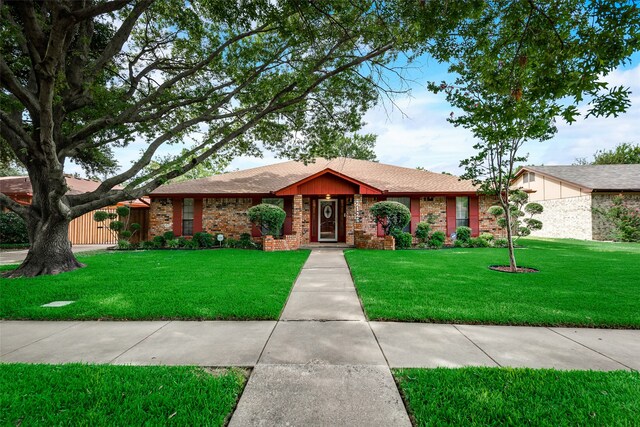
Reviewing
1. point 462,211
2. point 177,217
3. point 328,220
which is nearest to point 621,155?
point 462,211

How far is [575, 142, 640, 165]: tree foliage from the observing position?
3106 centimetres

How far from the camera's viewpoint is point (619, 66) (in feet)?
11.2

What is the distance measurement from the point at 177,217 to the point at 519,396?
600 inches

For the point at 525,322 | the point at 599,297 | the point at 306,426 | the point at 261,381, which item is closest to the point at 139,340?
the point at 261,381

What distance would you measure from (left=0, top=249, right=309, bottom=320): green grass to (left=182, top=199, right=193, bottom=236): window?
6.50m

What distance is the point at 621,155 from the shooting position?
32219 mm

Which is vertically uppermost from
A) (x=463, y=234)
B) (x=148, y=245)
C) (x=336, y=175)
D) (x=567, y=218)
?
(x=336, y=175)

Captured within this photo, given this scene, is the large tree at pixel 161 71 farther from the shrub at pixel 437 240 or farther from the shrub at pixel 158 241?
the shrub at pixel 437 240

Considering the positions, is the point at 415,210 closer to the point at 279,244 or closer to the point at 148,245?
the point at 279,244

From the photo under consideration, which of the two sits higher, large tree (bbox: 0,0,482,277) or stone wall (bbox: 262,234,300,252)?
large tree (bbox: 0,0,482,277)

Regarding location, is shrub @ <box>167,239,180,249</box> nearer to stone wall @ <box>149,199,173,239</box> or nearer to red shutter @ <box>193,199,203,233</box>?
red shutter @ <box>193,199,203,233</box>

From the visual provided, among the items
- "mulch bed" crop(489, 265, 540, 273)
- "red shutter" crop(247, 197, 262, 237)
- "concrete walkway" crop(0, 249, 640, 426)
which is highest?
"red shutter" crop(247, 197, 262, 237)

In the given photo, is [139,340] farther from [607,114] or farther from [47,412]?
[607,114]

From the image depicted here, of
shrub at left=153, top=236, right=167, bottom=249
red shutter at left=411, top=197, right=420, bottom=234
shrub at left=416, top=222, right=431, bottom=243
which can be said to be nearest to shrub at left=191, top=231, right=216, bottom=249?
shrub at left=153, top=236, right=167, bottom=249
